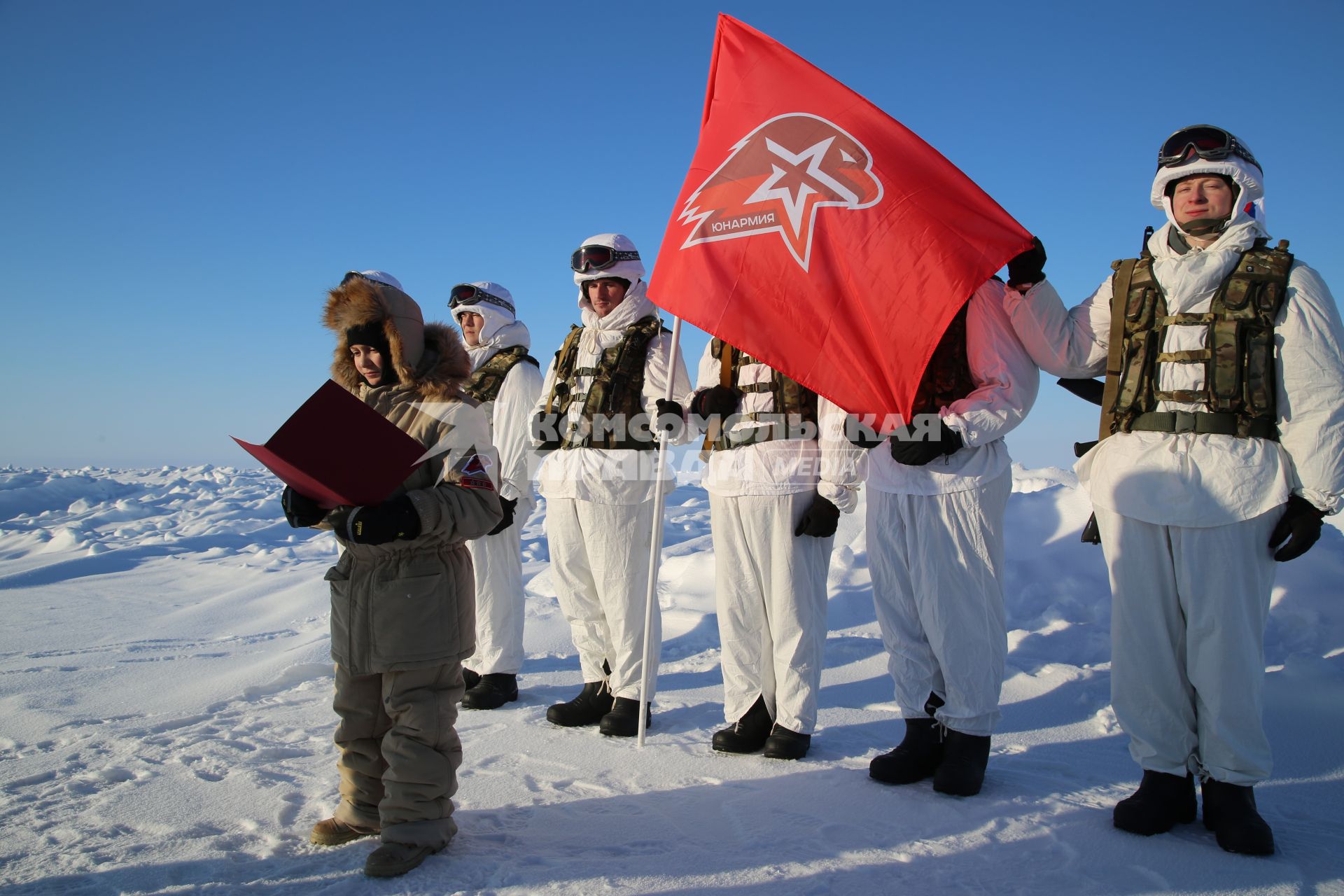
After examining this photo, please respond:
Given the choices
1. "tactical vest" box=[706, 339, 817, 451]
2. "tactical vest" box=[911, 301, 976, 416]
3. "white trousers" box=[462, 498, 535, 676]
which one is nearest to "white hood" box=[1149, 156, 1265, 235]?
"tactical vest" box=[911, 301, 976, 416]

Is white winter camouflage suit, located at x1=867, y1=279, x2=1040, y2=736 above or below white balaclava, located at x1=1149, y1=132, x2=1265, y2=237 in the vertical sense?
below

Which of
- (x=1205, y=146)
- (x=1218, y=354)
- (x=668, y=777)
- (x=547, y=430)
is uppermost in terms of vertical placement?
(x=1205, y=146)

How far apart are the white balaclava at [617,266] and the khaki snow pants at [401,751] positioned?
7.82 ft

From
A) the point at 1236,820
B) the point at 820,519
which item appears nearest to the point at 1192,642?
the point at 1236,820

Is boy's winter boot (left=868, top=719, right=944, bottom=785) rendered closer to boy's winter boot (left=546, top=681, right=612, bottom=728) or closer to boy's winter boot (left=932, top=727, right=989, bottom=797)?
boy's winter boot (left=932, top=727, right=989, bottom=797)

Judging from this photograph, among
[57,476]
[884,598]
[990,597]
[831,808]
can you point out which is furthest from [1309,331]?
[57,476]

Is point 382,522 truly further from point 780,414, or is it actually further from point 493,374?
point 493,374

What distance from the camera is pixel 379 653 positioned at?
237cm

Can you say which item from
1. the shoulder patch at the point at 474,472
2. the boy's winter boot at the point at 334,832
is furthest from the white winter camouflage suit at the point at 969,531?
the boy's winter boot at the point at 334,832

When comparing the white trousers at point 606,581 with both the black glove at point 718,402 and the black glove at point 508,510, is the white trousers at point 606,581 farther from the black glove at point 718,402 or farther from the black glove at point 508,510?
the black glove at point 718,402

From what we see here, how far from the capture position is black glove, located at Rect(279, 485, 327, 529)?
7.43 ft

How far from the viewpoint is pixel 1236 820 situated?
247cm

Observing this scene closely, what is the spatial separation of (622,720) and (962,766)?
5.21 ft

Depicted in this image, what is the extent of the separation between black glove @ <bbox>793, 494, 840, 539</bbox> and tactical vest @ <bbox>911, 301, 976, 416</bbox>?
0.53m
